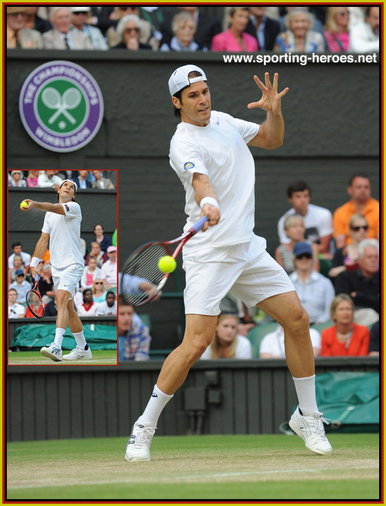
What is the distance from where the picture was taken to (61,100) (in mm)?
10906

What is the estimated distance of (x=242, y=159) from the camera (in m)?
6.33

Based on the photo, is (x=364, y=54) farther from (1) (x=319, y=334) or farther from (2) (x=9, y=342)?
(2) (x=9, y=342)

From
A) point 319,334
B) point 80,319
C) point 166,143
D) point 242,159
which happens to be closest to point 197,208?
point 242,159

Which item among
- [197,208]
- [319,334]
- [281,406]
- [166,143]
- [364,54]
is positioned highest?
[364,54]

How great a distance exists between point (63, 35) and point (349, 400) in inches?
182

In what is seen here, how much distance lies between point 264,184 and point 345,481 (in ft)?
22.3

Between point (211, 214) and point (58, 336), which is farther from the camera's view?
point (58, 336)

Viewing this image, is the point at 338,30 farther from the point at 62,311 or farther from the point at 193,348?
the point at 62,311

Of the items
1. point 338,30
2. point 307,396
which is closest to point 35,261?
point 307,396

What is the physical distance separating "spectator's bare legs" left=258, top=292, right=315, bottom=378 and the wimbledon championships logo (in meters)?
5.20

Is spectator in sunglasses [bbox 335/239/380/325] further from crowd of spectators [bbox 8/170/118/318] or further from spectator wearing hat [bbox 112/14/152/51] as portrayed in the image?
crowd of spectators [bbox 8/170/118/318]

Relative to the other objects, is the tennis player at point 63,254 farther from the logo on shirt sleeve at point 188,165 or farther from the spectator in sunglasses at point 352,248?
the spectator in sunglasses at point 352,248

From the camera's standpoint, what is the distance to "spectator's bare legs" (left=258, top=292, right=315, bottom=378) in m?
6.32

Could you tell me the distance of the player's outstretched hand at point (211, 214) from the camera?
→ 5721 millimetres
